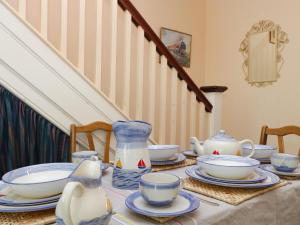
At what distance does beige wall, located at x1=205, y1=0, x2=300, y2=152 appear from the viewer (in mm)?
2385

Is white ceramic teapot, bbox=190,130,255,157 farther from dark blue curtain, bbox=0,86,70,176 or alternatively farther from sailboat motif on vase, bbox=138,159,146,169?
dark blue curtain, bbox=0,86,70,176

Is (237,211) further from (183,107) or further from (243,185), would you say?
(183,107)

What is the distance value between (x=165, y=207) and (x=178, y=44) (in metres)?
2.54

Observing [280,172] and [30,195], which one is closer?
[30,195]

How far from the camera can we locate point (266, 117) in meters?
Answer: 2.59

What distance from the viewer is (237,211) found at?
0.61 meters

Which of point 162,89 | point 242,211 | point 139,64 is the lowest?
point 242,211

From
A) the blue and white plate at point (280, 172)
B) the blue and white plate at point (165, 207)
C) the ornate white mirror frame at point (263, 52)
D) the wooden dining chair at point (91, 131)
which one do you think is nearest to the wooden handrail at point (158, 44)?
the wooden dining chair at point (91, 131)

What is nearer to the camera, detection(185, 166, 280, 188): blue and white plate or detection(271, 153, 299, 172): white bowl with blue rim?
detection(185, 166, 280, 188): blue and white plate

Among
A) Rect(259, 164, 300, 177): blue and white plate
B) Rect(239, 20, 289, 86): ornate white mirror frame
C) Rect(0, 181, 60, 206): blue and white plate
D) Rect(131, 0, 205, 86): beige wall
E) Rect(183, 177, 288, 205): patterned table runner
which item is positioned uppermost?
Rect(131, 0, 205, 86): beige wall

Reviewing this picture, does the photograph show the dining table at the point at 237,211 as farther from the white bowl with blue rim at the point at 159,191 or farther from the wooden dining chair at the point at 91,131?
the wooden dining chair at the point at 91,131

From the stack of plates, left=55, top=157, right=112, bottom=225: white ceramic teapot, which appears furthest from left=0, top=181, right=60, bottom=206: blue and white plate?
left=55, top=157, right=112, bottom=225: white ceramic teapot

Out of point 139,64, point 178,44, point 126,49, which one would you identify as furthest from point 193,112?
point 178,44

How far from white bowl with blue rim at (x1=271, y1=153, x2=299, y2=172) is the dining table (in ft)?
0.19
